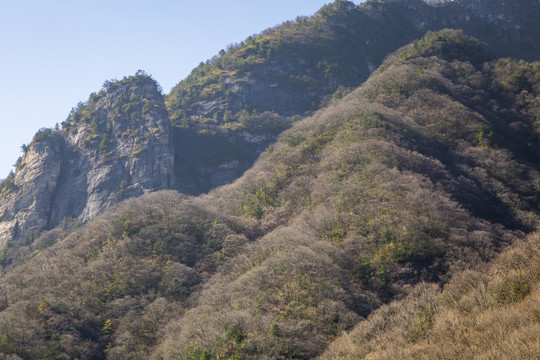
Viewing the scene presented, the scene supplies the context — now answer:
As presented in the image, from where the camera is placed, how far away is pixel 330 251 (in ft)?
185

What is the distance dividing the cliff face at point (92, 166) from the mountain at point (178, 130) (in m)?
0.36

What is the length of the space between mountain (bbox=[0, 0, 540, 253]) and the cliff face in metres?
0.36

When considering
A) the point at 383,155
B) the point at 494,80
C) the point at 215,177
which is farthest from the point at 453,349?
the point at 215,177

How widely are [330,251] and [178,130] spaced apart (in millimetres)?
117335

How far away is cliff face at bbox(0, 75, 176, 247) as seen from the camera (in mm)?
132750

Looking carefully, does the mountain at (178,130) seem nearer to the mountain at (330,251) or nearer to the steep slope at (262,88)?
the steep slope at (262,88)

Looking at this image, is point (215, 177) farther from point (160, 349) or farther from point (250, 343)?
point (250, 343)

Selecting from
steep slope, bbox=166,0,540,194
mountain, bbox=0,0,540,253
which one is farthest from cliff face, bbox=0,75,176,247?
steep slope, bbox=166,0,540,194

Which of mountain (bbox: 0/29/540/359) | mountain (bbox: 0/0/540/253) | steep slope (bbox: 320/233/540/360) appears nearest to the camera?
steep slope (bbox: 320/233/540/360)

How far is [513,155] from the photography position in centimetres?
8244

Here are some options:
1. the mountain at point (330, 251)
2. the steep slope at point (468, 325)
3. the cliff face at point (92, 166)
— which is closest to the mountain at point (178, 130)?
the cliff face at point (92, 166)

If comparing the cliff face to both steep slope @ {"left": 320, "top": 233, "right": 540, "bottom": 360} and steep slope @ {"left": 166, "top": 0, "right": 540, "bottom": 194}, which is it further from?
steep slope @ {"left": 320, "top": 233, "right": 540, "bottom": 360}

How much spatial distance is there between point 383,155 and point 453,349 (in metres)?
→ 53.6

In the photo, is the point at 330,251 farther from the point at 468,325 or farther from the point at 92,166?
the point at 92,166
